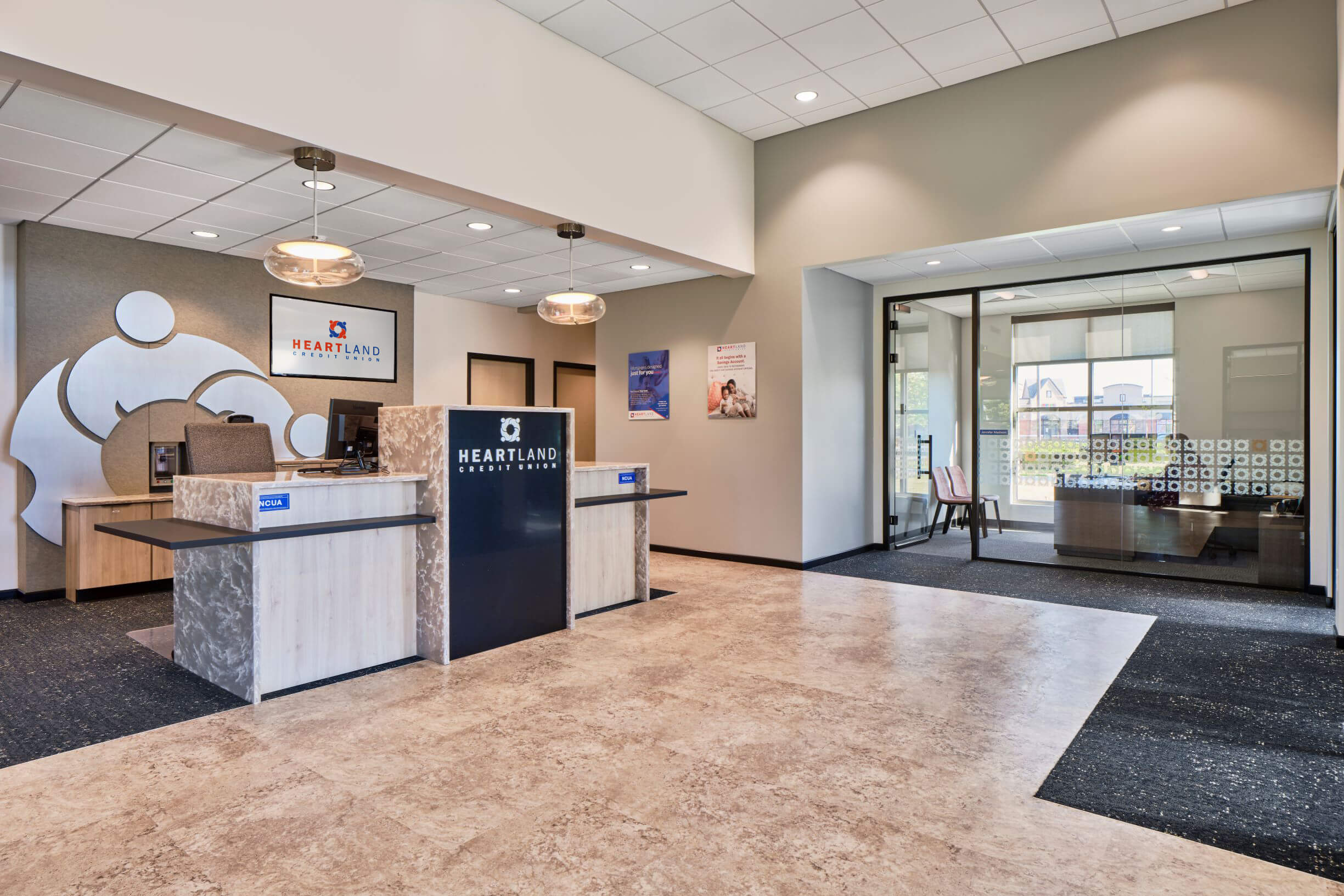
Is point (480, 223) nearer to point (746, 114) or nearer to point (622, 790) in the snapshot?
point (746, 114)

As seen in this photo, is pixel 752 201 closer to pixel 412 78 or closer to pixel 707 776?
pixel 412 78

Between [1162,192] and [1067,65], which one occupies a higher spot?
[1067,65]

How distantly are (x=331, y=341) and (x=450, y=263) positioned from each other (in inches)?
61.2

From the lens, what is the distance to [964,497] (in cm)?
877

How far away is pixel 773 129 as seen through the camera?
718 cm

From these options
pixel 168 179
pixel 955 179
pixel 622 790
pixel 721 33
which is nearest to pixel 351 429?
pixel 168 179

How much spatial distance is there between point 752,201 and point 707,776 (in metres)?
6.01

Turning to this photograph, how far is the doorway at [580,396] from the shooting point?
10.3 meters

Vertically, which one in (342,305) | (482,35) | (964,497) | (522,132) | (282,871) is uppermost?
(482,35)

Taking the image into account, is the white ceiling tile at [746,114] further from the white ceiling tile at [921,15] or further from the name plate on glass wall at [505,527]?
the name plate on glass wall at [505,527]

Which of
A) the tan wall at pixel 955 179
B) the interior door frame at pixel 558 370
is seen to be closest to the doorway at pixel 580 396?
the interior door frame at pixel 558 370

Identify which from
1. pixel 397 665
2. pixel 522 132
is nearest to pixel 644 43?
pixel 522 132

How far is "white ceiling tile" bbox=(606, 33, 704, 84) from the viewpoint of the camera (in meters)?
5.52

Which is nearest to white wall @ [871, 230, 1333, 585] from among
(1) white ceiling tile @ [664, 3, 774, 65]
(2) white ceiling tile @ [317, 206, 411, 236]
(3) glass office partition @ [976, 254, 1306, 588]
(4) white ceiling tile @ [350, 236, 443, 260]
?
(3) glass office partition @ [976, 254, 1306, 588]
